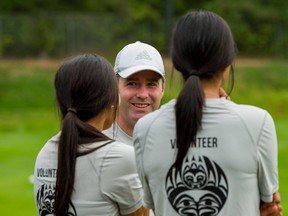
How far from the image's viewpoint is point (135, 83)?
501cm

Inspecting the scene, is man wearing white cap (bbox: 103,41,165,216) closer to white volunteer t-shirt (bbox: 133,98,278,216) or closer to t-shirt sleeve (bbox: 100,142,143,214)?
t-shirt sleeve (bbox: 100,142,143,214)

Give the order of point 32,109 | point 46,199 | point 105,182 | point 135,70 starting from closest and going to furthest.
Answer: point 105,182
point 46,199
point 135,70
point 32,109

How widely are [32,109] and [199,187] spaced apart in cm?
2543

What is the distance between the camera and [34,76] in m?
32.8

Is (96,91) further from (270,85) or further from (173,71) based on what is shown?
(270,85)

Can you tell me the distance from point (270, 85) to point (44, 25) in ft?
38.3

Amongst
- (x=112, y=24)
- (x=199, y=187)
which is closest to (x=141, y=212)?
(x=199, y=187)

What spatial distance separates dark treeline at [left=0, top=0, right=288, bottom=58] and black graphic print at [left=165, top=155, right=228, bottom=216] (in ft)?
107

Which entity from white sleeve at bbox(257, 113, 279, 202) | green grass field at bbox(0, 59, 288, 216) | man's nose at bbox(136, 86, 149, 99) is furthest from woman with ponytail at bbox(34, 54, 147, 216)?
green grass field at bbox(0, 59, 288, 216)

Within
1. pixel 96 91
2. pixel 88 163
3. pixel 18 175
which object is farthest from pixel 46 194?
pixel 18 175

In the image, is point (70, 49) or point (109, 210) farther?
point (70, 49)

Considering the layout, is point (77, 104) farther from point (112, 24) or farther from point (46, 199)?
point (112, 24)

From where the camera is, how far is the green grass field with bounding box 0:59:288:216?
12828 millimetres

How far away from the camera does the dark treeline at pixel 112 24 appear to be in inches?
1538
